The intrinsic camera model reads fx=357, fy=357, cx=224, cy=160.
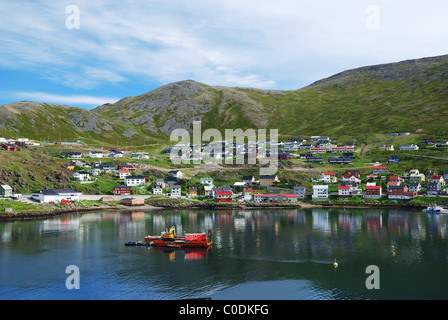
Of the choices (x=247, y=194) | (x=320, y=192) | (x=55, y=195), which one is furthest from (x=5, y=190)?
(x=320, y=192)

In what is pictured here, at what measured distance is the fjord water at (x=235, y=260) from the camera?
1631 inches

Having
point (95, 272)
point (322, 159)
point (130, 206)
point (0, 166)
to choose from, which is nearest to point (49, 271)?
point (95, 272)

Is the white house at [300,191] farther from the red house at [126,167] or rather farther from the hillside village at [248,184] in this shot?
the red house at [126,167]

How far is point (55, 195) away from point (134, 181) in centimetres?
3045

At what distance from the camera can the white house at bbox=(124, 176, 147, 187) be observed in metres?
126

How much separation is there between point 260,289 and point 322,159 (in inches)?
5239

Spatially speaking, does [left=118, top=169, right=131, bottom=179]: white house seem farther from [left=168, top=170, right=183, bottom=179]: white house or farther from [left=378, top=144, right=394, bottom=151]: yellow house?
[left=378, top=144, right=394, bottom=151]: yellow house

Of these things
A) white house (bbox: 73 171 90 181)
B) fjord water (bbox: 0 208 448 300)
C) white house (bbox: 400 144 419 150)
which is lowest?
fjord water (bbox: 0 208 448 300)

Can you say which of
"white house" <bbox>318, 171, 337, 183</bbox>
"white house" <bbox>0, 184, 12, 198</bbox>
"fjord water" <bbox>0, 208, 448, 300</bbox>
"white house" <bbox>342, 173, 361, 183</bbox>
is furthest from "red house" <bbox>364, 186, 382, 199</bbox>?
"white house" <bbox>0, 184, 12, 198</bbox>

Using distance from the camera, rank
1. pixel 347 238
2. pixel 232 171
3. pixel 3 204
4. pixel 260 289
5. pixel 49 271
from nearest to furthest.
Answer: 1. pixel 260 289
2. pixel 49 271
3. pixel 347 238
4. pixel 3 204
5. pixel 232 171

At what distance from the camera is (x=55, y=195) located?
101 metres

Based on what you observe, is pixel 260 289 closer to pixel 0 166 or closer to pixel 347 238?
pixel 347 238

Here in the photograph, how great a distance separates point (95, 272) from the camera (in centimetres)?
4794

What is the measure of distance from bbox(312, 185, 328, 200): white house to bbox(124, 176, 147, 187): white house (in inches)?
2382
